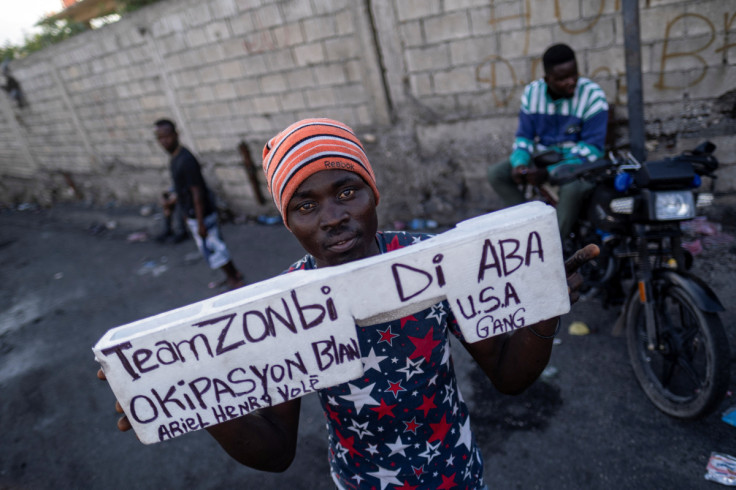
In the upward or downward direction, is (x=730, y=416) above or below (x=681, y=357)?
below

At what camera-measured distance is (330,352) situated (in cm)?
97

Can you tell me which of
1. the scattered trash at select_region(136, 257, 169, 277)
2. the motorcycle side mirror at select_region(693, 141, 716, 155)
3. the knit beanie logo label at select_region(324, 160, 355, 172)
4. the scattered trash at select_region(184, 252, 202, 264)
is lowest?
the scattered trash at select_region(184, 252, 202, 264)

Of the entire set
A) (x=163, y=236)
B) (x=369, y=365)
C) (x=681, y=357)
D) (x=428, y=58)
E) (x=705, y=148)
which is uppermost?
(x=428, y=58)

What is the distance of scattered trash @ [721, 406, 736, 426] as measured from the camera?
220 centimetres

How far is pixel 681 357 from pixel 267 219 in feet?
18.2

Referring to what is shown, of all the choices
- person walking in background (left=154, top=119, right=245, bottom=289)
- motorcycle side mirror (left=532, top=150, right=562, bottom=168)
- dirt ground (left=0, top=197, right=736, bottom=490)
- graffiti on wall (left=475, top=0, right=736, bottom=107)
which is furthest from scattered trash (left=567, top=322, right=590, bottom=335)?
person walking in background (left=154, top=119, right=245, bottom=289)

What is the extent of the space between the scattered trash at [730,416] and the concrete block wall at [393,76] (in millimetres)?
2289

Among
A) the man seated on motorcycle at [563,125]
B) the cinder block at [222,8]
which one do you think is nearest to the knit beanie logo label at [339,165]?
the man seated on motorcycle at [563,125]

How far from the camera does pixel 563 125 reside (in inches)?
125

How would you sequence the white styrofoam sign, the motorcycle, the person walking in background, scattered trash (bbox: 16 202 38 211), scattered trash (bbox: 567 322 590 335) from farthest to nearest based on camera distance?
scattered trash (bbox: 16 202 38 211) → the person walking in background → scattered trash (bbox: 567 322 590 335) → the motorcycle → the white styrofoam sign

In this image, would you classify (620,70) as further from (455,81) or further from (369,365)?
(369,365)

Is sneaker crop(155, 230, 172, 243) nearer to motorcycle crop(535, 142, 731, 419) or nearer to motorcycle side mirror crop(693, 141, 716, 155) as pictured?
motorcycle crop(535, 142, 731, 419)

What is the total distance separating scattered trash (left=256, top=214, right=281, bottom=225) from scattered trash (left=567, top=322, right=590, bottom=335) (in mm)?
4474

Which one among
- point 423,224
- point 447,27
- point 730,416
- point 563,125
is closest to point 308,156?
point 730,416
